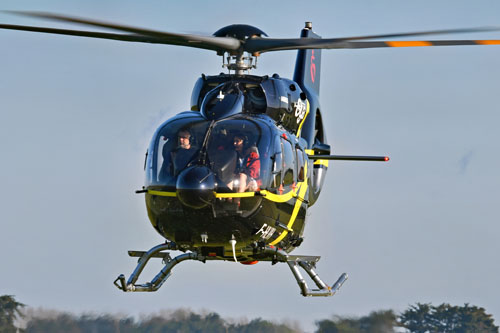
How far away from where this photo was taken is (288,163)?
75.8ft

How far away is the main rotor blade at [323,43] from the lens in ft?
71.9

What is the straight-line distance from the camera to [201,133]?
72.4 ft

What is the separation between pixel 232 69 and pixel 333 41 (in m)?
2.57

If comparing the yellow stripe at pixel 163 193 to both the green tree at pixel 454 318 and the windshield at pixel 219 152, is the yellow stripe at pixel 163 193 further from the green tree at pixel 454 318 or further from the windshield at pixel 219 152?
the green tree at pixel 454 318

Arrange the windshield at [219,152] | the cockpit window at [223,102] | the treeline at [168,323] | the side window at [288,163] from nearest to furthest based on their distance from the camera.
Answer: the windshield at [219,152]
the cockpit window at [223,102]
the side window at [288,163]
the treeline at [168,323]

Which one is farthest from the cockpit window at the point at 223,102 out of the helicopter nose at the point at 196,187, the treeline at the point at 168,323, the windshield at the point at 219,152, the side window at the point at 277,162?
the treeline at the point at 168,323

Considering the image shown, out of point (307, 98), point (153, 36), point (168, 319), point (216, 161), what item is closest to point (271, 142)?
point (216, 161)

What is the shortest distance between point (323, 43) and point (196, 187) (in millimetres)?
3189

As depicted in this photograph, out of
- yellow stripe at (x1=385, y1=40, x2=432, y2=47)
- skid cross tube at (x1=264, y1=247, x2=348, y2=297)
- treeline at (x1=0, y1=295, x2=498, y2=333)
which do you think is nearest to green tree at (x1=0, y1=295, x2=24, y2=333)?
treeline at (x1=0, y1=295, x2=498, y2=333)

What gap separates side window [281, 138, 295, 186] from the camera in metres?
23.0

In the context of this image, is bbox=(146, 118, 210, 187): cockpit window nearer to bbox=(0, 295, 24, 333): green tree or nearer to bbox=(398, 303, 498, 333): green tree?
bbox=(0, 295, 24, 333): green tree

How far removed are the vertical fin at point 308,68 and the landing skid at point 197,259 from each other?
4.57 meters

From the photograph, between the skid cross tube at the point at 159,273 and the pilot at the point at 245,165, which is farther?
the skid cross tube at the point at 159,273

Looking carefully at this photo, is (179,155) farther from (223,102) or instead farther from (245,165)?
(223,102)
